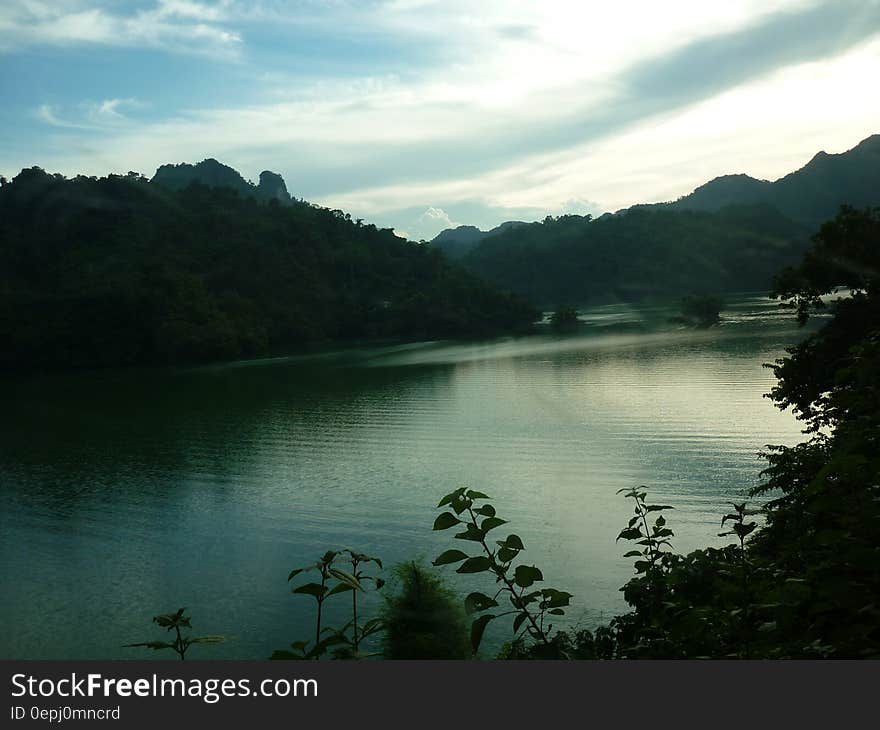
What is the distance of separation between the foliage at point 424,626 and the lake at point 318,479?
9.85 ft

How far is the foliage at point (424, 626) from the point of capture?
574cm

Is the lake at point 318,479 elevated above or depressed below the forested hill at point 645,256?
below

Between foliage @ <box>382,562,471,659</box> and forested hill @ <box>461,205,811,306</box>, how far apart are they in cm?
7358

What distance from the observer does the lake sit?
11.5 metres

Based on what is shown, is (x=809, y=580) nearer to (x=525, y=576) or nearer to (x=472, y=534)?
(x=525, y=576)

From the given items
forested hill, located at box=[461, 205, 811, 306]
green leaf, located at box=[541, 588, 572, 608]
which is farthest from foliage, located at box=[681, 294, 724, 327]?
green leaf, located at box=[541, 588, 572, 608]

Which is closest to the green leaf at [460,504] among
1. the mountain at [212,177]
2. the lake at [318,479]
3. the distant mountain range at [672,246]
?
the lake at [318,479]

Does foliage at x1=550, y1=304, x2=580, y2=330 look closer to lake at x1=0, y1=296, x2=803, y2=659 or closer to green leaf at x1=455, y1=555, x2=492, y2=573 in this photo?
lake at x1=0, y1=296, x2=803, y2=659

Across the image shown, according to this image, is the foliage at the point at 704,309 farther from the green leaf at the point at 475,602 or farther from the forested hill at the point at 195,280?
the green leaf at the point at 475,602

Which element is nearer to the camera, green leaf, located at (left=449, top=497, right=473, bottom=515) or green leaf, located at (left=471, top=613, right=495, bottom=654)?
green leaf, located at (left=471, top=613, right=495, bottom=654)

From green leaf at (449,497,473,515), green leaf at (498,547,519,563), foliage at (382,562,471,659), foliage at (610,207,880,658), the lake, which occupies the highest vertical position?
green leaf at (449,497,473,515)

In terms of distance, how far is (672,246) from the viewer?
94.1 metres

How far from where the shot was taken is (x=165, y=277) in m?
62.2

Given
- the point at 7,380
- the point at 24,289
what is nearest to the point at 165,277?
the point at 24,289
